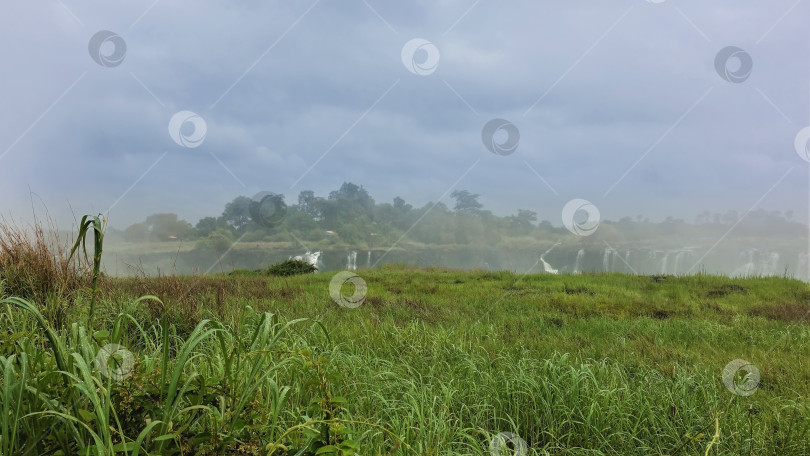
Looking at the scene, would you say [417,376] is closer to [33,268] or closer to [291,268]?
[33,268]

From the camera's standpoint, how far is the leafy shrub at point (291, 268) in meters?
15.5

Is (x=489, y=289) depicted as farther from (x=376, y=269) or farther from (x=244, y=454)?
(x=244, y=454)

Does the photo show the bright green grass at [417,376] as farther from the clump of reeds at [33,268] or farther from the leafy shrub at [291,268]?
the leafy shrub at [291,268]

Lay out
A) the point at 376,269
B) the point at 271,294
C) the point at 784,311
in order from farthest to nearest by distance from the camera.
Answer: the point at 376,269
the point at 271,294
the point at 784,311

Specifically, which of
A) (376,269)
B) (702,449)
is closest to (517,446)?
(702,449)

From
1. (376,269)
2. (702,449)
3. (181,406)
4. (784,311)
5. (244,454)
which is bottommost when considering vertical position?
(702,449)

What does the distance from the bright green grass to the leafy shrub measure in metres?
5.27

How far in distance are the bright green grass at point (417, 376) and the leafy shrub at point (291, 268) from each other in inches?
207

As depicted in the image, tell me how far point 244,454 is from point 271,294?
7.96 meters

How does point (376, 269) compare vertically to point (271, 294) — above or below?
above

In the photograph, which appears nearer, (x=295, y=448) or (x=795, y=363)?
(x=295, y=448)

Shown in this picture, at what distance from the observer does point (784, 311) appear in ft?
29.5

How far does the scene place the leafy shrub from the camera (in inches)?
612

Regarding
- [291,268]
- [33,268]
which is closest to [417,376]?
[33,268]
